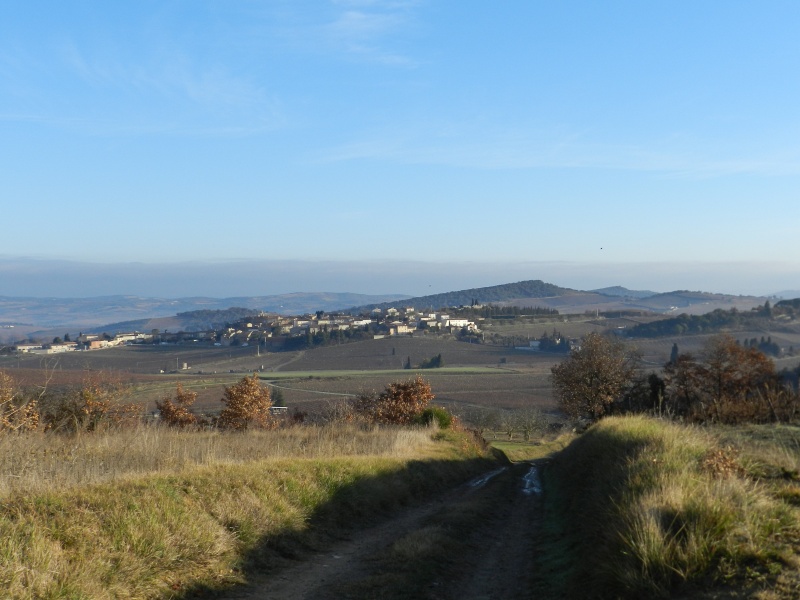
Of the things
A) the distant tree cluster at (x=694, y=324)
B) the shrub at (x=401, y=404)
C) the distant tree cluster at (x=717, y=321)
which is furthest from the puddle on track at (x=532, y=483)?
the distant tree cluster at (x=694, y=324)

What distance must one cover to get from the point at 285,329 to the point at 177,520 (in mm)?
142160

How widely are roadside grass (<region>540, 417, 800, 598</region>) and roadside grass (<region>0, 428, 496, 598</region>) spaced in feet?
13.1

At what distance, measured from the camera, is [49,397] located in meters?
27.2

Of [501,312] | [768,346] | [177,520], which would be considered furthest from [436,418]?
[501,312]

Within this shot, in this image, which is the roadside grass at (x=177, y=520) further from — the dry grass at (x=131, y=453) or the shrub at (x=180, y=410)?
the shrub at (x=180, y=410)

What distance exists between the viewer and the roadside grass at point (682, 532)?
22.1ft

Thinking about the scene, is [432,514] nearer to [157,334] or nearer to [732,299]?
[157,334]

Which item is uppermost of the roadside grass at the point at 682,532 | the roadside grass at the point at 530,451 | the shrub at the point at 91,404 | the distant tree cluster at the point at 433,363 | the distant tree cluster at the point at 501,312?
the roadside grass at the point at 682,532

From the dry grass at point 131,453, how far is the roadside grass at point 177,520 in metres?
0.08

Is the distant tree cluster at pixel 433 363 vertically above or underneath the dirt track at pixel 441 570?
underneath

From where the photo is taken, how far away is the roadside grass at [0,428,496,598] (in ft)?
24.5

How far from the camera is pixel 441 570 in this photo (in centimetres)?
1042

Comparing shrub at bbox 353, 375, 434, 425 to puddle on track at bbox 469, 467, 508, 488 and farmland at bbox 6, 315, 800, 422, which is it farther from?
farmland at bbox 6, 315, 800, 422

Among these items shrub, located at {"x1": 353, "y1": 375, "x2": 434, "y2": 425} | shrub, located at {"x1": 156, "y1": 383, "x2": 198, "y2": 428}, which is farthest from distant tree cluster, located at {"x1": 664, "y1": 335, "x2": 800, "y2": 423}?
shrub, located at {"x1": 156, "y1": 383, "x2": 198, "y2": 428}
